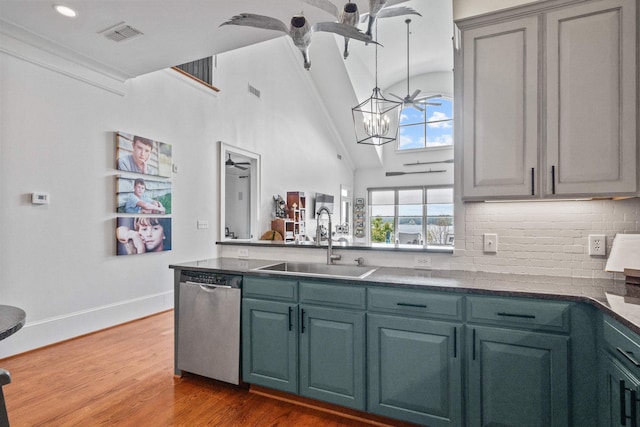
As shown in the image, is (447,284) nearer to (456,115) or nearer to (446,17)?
(456,115)

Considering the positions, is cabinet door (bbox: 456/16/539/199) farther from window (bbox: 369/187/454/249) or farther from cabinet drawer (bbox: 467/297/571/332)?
window (bbox: 369/187/454/249)

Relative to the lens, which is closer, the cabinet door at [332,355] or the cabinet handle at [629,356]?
the cabinet handle at [629,356]

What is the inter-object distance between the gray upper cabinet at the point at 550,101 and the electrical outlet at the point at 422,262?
52 cm

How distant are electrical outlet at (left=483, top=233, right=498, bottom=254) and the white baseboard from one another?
390 cm

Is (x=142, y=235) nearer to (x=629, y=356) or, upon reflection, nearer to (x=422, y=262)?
(x=422, y=262)

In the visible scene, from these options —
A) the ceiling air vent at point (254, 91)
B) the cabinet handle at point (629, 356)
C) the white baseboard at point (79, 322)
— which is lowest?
the white baseboard at point (79, 322)

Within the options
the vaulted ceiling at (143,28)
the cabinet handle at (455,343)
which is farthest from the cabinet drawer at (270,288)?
the vaulted ceiling at (143,28)

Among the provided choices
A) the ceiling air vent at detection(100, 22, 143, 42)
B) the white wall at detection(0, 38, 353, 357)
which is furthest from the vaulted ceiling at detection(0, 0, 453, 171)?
the white wall at detection(0, 38, 353, 357)

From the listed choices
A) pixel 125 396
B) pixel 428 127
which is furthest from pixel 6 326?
pixel 428 127

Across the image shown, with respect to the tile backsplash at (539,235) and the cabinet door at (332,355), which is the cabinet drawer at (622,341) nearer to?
the tile backsplash at (539,235)

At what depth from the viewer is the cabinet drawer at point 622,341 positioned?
1.17 m

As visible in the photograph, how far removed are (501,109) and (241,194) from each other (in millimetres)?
5618

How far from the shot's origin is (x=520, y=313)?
1.61 metres

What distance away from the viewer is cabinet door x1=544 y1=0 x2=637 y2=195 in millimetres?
1707
